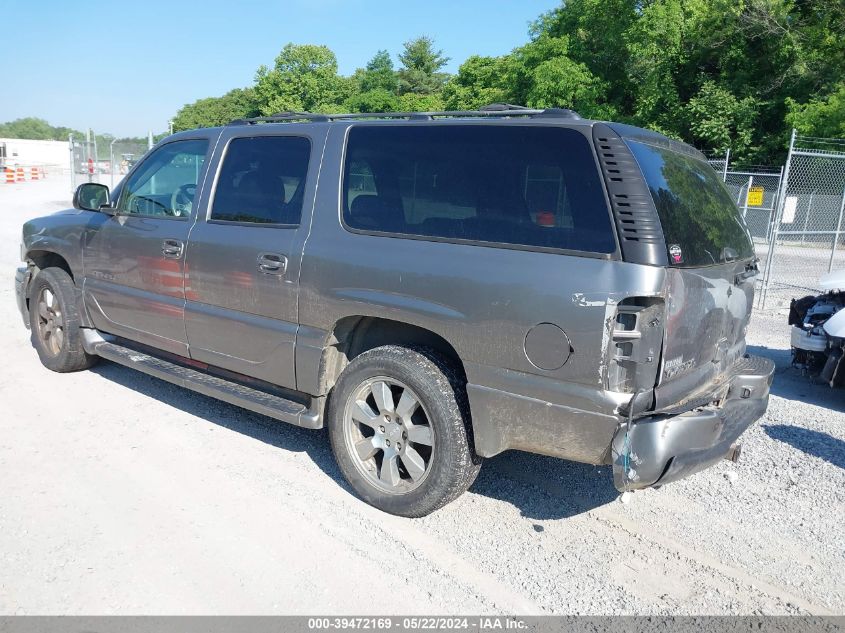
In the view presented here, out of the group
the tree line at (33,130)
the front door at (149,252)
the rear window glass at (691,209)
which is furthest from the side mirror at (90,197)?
the tree line at (33,130)

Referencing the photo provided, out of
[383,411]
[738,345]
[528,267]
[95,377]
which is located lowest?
[95,377]

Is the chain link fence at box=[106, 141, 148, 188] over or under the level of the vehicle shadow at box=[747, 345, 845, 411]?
over

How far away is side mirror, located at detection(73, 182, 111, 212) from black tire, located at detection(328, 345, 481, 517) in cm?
285

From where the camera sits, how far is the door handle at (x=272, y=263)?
13.2 ft

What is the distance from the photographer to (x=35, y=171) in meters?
45.6

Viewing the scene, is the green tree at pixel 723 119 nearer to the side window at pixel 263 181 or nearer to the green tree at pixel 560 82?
the green tree at pixel 560 82

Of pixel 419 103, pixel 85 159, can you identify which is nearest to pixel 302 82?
pixel 419 103

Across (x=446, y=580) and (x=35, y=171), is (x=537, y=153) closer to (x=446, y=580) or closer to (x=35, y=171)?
(x=446, y=580)

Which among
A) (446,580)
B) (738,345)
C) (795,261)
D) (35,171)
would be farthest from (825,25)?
(35,171)

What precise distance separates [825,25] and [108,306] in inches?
1243

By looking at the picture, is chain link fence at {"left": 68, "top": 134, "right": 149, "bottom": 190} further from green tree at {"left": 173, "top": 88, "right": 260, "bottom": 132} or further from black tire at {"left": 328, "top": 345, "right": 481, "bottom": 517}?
green tree at {"left": 173, "top": 88, "right": 260, "bottom": 132}

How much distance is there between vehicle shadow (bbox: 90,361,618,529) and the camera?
13.0 feet

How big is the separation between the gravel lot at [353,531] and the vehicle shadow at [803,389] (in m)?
0.95

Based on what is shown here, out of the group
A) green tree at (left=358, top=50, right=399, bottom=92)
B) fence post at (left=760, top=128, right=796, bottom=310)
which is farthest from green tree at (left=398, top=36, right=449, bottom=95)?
fence post at (left=760, top=128, right=796, bottom=310)
